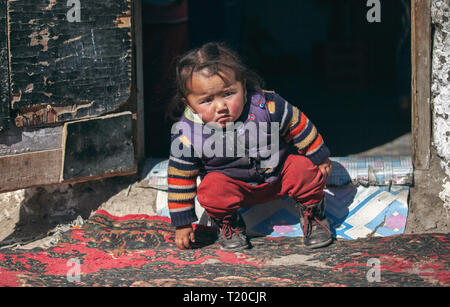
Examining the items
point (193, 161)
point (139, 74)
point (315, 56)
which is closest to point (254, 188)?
point (193, 161)

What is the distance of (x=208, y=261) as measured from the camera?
2.78 meters

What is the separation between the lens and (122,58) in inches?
122

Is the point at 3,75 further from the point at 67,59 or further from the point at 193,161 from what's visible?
the point at 193,161

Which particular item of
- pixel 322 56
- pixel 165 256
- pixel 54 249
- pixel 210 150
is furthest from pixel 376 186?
pixel 322 56

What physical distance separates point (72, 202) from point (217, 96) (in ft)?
4.07

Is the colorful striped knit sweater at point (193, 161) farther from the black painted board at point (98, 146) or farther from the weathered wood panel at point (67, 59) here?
the weathered wood panel at point (67, 59)

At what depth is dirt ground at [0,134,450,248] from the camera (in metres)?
3.19

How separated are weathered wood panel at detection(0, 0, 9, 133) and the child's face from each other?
0.94 m

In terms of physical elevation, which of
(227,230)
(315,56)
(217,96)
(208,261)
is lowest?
(208,261)

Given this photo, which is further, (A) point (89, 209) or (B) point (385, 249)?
(A) point (89, 209)

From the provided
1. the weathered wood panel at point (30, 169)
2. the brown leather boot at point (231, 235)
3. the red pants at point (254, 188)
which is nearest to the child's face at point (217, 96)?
the red pants at point (254, 188)

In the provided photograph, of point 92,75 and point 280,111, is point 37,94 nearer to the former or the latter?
point 92,75

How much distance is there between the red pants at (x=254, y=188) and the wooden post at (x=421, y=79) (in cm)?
70
